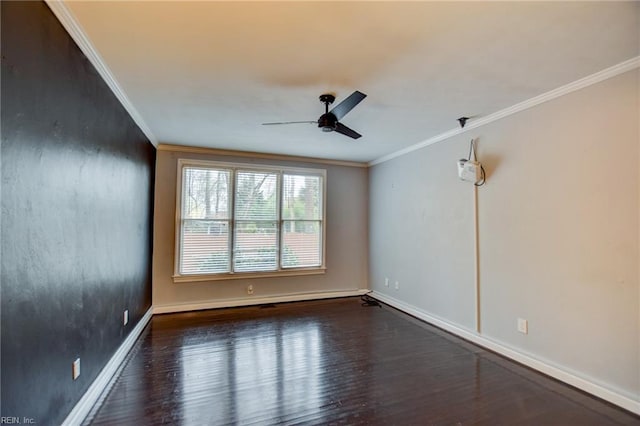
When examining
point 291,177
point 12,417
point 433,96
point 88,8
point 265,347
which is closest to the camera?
point 12,417

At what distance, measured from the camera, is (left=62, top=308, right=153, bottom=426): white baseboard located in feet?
6.41

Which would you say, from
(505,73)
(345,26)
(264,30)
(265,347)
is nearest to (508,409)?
(265,347)

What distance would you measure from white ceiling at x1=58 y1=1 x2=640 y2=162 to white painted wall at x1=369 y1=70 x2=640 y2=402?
0.38 m

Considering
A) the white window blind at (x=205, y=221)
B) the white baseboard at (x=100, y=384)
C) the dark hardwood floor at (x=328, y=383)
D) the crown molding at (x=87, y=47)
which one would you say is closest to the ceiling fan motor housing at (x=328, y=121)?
the crown molding at (x=87, y=47)

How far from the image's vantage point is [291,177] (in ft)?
17.5

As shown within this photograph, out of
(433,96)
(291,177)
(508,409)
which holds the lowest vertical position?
(508,409)

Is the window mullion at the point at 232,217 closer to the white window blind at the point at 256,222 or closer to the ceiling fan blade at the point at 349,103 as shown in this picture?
the white window blind at the point at 256,222

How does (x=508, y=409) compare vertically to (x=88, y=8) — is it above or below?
below

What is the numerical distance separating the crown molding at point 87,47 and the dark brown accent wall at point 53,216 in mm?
41

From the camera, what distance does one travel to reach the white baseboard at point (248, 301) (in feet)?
14.9

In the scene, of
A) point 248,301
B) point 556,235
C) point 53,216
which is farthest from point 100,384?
point 556,235

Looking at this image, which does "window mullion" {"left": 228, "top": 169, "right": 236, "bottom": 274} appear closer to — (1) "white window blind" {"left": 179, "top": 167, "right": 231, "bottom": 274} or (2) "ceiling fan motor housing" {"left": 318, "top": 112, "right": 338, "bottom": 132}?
(1) "white window blind" {"left": 179, "top": 167, "right": 231, "bottom": 274}

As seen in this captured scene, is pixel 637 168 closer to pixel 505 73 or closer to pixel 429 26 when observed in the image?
pixel 505 73

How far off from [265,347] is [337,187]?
3159 millimetres
